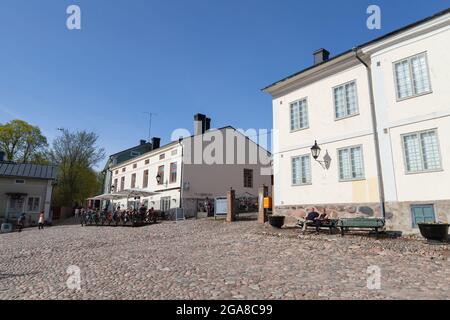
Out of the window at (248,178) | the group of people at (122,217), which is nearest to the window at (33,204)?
the group of people at (122,217)

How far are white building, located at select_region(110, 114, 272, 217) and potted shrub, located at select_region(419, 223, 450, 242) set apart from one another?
1798cm

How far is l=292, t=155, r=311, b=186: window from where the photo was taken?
14.1 metres

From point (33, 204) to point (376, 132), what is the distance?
28000 millimetres

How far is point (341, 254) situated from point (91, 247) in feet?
28.9

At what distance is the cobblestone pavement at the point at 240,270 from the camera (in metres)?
5.33

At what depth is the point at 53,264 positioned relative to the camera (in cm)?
848

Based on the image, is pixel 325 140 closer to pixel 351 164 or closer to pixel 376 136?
pixel 351 164

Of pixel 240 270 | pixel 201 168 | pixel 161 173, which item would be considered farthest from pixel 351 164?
pixel 161 173

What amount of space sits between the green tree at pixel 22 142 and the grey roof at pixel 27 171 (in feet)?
38.1

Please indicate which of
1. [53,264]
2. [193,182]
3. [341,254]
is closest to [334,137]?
[341,254]

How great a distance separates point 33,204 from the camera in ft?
89.7

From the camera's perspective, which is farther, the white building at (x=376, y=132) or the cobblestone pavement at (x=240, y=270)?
the white building at (x=376, y=132)

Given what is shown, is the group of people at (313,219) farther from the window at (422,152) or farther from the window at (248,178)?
the window at (248,178)
